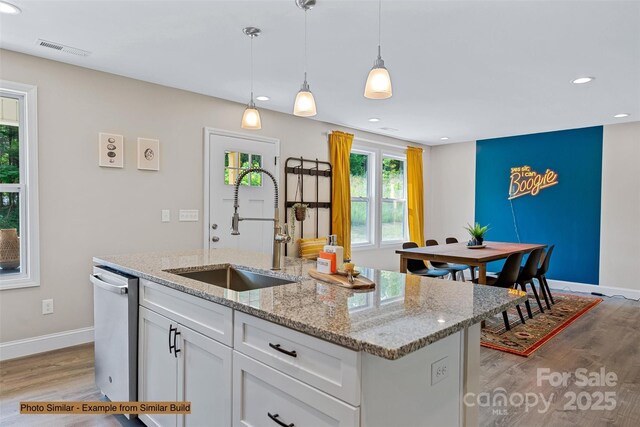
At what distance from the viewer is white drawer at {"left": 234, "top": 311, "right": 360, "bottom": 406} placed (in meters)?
1.08

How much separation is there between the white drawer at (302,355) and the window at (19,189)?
2722mm

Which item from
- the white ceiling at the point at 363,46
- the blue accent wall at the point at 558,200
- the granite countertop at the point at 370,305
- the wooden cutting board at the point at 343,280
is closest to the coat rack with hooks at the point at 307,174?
the white ceiling at the point at 363,46

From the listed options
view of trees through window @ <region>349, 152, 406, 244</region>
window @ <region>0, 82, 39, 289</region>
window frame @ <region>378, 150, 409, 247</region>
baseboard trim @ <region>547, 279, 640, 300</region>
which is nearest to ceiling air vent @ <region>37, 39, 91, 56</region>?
window @ <region>0, 82, 39, 289</region>

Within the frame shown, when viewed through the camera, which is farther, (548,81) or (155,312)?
(548,81)

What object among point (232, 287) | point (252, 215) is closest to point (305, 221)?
point (252, 215)

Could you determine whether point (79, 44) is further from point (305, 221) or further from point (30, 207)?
point (305, 221)

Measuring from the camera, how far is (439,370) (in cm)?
134

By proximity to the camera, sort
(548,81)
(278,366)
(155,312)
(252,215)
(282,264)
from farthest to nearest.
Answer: (252,215) → (548,81) → (282,264) → (155,312) → (278,366)

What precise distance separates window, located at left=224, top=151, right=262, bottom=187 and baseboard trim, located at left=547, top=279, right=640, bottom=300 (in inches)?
190

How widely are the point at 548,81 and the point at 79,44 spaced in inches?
160

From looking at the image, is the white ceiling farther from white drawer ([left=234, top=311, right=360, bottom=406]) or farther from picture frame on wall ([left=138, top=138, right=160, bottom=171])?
white drawer ([left=234, top=311, right=360, bottom=406])

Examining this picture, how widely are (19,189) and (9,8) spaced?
1.45 metres

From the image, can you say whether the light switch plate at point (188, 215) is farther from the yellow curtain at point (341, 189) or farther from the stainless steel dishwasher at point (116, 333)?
the yellow curtain at point (341, 189)

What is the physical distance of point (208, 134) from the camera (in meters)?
4.32
